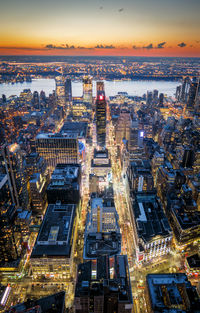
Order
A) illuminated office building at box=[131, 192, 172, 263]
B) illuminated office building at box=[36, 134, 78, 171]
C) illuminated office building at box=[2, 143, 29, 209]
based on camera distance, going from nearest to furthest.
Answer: illuminated office building at box=[131, 192, 172, 263] → illuminated office building at box=[2, 143, 29, 209] → illuminated office building at box=[36, 134, 78, 171]

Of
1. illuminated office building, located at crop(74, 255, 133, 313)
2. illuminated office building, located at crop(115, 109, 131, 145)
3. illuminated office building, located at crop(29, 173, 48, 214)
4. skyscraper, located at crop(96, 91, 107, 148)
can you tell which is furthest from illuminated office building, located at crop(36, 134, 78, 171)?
illuminated office building, located at crop(74, 255, 133, 313)

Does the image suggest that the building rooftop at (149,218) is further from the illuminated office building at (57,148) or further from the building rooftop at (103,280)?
the illuminated office building at (57,148)

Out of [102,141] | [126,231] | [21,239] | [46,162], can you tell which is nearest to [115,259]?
[126,231]

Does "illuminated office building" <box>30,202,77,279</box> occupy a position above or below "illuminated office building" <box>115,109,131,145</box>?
below

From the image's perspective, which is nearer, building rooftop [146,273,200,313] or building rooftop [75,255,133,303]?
building rooftop [75,255,133,303]

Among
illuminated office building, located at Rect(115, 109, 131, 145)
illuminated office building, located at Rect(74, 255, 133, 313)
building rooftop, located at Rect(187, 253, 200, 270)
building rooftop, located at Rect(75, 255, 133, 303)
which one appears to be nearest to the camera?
illuminated office building, located at Rect(74, 255, 133, 313)

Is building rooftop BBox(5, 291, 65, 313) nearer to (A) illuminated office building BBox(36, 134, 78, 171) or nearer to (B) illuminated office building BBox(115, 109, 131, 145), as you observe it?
(A) illuminated office building BBox(36, 134, 78, 171)

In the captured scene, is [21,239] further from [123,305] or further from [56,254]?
[123,305]
